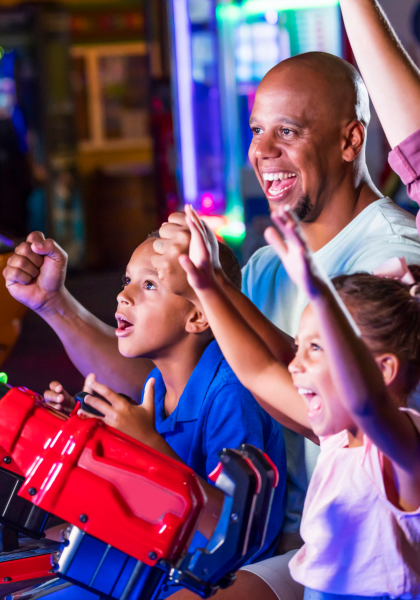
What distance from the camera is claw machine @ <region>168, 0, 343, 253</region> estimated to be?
12.5 feet

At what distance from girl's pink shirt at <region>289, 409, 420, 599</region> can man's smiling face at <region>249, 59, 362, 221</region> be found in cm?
60

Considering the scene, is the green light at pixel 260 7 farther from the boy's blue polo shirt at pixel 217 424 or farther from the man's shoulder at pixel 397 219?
the boy's blue polo shirt at pixel 217 424

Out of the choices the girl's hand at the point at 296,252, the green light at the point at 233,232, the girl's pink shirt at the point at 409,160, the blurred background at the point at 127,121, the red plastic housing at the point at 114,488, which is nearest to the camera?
the girl's hand at the point at 296,252

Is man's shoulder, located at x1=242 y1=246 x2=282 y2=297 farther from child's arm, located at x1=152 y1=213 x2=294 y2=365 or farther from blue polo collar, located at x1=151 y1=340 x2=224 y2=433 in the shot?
child's arm, located at x1=152 y1=213 x2=294 y2=365

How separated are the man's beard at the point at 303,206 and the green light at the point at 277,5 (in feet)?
8.69

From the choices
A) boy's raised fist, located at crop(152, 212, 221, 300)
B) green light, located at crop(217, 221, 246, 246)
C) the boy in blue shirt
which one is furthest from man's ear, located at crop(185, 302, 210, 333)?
green light, located at crop(217, 221, 246, 246)

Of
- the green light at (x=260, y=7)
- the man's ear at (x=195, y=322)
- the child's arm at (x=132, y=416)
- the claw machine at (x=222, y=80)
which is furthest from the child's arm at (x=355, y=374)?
the green light at (x=260, y=7)

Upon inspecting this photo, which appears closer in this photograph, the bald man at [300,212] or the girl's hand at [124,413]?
the girl's hand at [124,413]

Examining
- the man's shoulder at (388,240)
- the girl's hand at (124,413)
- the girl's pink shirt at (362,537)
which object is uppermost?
the man's shoulder at (388,240)

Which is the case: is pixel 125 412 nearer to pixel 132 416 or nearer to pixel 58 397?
pixel 132 416

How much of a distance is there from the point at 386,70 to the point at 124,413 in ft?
1.82

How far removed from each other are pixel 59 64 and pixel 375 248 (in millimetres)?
5870

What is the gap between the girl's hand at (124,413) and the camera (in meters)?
0.86

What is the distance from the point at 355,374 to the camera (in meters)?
0.69
